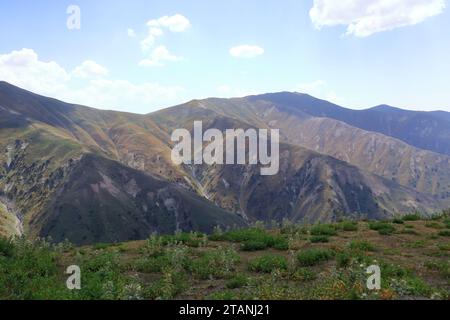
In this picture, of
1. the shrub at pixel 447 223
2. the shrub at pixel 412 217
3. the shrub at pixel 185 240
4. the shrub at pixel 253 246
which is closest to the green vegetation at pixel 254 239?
the shrub at pixel 253 246

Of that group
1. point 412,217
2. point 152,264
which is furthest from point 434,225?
point 152,264

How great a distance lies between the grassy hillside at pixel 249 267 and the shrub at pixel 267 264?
0.03 m

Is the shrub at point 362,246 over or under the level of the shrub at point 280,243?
over

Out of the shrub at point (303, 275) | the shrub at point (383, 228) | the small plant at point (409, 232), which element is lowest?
the shrub at point (303, 275)

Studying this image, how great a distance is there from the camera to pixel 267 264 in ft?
51.0

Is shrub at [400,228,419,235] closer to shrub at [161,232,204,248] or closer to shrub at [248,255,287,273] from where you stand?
shrub at [248,255,287,273]

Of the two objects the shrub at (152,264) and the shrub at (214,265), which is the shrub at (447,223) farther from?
the shrub at (152,264)

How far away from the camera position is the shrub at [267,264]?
15.4m

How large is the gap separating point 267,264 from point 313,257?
185 centimetres

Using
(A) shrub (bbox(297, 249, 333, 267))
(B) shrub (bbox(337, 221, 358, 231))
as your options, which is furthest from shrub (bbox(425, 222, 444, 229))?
(A) shrub (bbox(297, 249, 333, 267))
